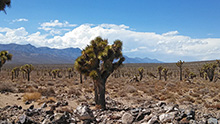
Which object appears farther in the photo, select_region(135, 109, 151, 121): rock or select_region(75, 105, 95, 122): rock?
select_region(75, 105, 95, 122): rock

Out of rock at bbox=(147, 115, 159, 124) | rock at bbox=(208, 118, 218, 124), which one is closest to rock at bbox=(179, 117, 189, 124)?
rock at bbox=(208, 118, 218, 124)

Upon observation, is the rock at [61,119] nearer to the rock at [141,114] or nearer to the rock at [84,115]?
the rock at [84,115]

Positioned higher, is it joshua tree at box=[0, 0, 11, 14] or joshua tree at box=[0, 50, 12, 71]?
joshua tree at box=[0, 0, 11, 14]

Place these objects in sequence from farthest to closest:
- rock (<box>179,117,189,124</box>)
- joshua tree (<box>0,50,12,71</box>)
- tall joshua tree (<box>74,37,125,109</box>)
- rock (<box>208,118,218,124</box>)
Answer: joshua tree (<box>0,50,12,71</box>) → tall joshua tree (<box>74,37,125,109</box>) → rock (<box>179,117,189,124</box>) → rock (<box>208,118,218,124</box>)

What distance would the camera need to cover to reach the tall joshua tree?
41.6 ft

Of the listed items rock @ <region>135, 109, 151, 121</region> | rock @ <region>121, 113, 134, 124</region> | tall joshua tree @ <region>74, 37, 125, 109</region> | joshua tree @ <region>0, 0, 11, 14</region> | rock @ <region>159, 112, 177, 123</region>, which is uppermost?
joshua tree @ <region>0, 0, 11, 14</region>

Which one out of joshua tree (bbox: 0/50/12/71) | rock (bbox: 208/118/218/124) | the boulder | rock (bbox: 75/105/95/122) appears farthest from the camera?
joshua tree (bbox: 0/50/12/71)

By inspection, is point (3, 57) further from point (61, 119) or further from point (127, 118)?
point (127, 118)

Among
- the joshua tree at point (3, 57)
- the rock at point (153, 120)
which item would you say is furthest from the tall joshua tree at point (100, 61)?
the joshua tree at point (3, 57)

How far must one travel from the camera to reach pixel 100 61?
1362 centimetres

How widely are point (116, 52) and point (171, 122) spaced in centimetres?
672

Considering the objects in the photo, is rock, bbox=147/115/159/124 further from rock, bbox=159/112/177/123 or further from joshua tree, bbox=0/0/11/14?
joshua tree, bbox=0/0/11/14

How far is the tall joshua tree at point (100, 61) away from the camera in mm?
12688

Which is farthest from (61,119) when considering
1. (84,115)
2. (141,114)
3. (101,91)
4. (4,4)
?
(4,4)
